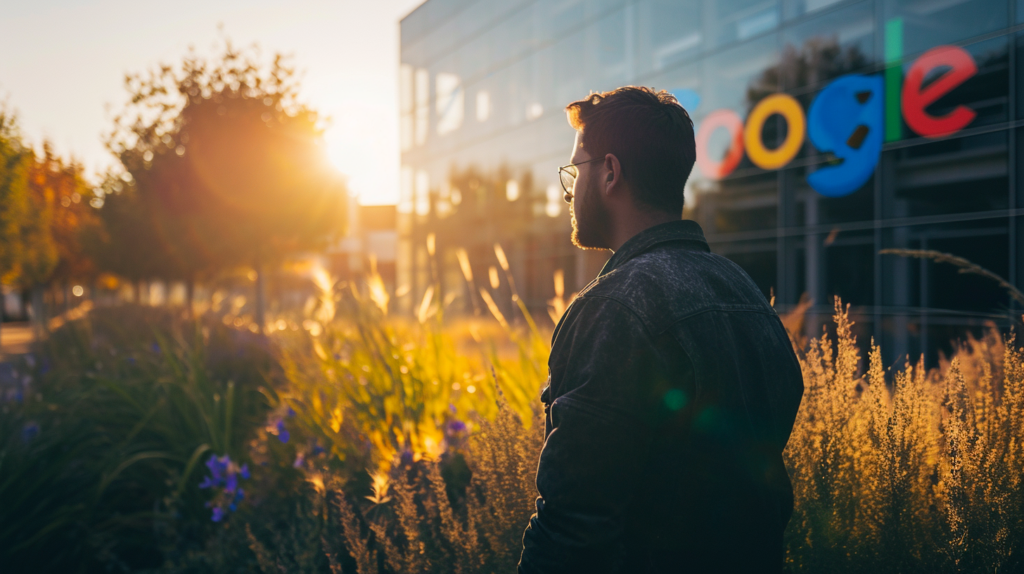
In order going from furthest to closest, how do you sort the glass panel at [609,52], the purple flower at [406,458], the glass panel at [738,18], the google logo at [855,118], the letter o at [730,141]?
the glass panel at [609,52], the letter o at [730,141], the glass panel at [738,18], the google logo at [855,118], the purple flower at [406,458]

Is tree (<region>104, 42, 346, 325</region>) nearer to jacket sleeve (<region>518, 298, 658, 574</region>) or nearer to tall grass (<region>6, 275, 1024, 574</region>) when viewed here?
tall grass (<region>6, 275, 1024, 574</region>)

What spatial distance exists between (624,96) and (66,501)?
3.63 meters

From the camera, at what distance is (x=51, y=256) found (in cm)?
1764

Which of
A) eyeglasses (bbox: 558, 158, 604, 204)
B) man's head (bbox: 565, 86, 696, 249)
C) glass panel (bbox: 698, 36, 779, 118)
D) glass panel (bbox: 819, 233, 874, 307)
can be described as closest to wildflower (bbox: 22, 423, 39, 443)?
eyeglasses (bbox: 558, 158, 604, 204)

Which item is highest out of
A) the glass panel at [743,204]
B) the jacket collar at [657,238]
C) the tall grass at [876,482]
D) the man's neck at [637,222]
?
the glass panel at [743,204]

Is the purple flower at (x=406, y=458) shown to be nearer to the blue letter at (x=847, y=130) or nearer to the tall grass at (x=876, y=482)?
the tall grass at (x=876, y=482)

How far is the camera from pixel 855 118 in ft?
34.1

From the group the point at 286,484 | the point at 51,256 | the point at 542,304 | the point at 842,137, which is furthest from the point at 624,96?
the point at 51,256

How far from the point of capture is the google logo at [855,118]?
947cm

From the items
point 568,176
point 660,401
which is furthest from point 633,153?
point 660,401

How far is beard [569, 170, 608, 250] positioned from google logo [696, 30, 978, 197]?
10.4 metres

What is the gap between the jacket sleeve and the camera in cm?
115

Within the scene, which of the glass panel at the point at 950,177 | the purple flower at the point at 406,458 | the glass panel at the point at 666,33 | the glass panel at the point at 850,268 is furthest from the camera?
the glass panel at the point at 666,33

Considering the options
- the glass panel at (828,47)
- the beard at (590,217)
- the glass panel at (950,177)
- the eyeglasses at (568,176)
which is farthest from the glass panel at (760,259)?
the beard at (590,217)
